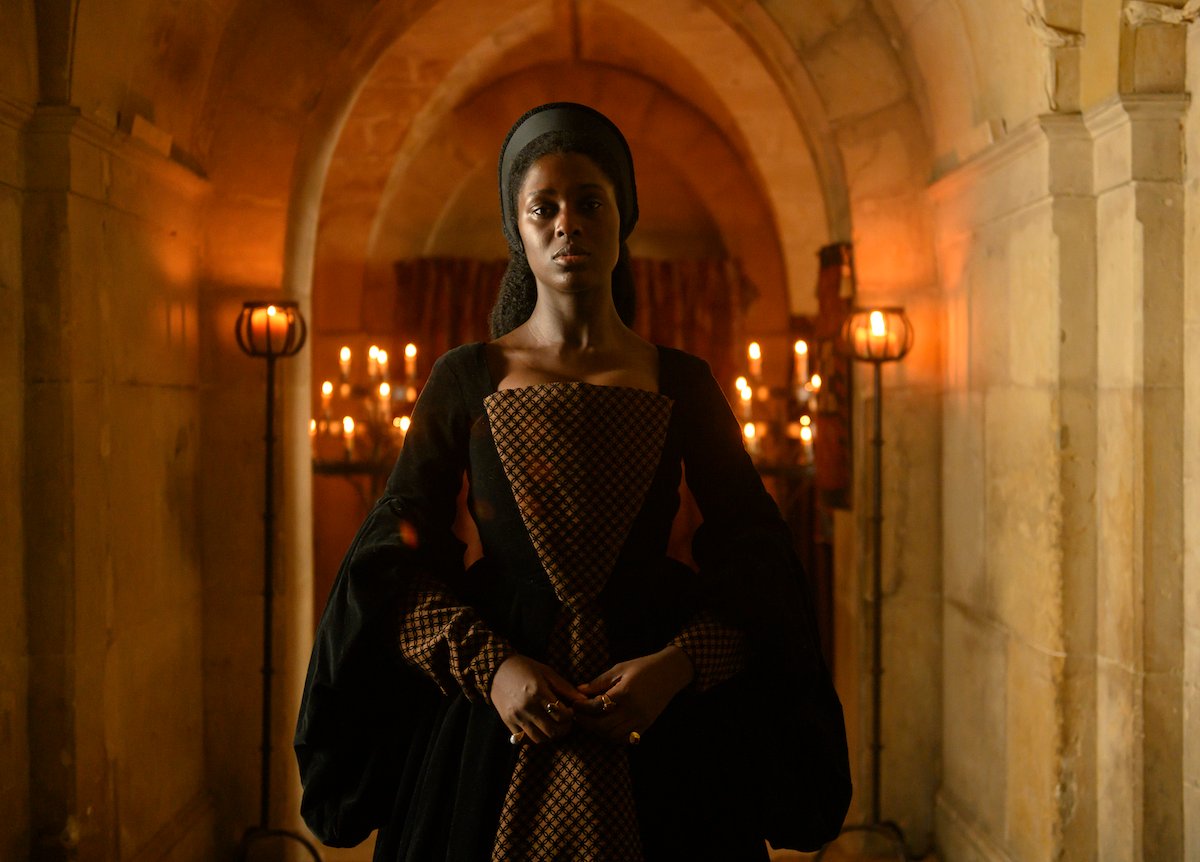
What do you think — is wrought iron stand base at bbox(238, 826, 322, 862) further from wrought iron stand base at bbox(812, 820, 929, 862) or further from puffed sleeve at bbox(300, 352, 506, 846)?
puffed sleeve at bbox(300, 352, 506, 846)

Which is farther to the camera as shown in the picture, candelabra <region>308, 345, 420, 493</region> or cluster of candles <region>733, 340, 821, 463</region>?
candelabra <region>308, 345, 420, 493</region>

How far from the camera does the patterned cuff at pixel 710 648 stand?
121 centimetres

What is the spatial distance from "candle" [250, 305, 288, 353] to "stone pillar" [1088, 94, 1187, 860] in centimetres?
213

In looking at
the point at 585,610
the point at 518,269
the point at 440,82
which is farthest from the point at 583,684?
the point at 440,82

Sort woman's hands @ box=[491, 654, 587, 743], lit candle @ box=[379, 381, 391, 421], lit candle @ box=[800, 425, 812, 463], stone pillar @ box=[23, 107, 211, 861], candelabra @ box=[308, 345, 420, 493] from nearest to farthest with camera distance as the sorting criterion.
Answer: woman's hands @ box=[491, 654, 587, 743], stone pillar @ box=[23, 107, 211, 861], lit candle @ box=[800, 425, 812, 463], candelabra @ box=[308, 345, 420, 493], lit candle @ box=[379, 381, 391, 421]

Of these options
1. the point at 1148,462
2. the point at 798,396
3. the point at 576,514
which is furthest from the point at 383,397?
the point at 576,514

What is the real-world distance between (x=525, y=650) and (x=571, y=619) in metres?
0.06

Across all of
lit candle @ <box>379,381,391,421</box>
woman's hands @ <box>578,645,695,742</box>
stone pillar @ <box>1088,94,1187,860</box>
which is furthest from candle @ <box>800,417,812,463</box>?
woman's hands @ <box>578,645,695,742</box>

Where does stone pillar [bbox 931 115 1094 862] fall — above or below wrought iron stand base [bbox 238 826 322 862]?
above

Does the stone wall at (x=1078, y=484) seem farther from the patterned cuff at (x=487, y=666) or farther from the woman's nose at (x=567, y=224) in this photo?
the patterned cuff at (x=487, y=666)

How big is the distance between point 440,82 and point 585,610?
4749 millimetres

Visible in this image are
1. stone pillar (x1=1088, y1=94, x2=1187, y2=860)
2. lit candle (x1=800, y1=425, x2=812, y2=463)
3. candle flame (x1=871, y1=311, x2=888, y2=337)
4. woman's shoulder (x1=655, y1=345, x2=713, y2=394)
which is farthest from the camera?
lit candle (x1=800, y1=425, x2=812, y2=463)

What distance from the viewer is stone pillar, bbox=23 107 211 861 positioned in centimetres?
230

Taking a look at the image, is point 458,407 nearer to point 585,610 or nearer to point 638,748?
point 585,610
